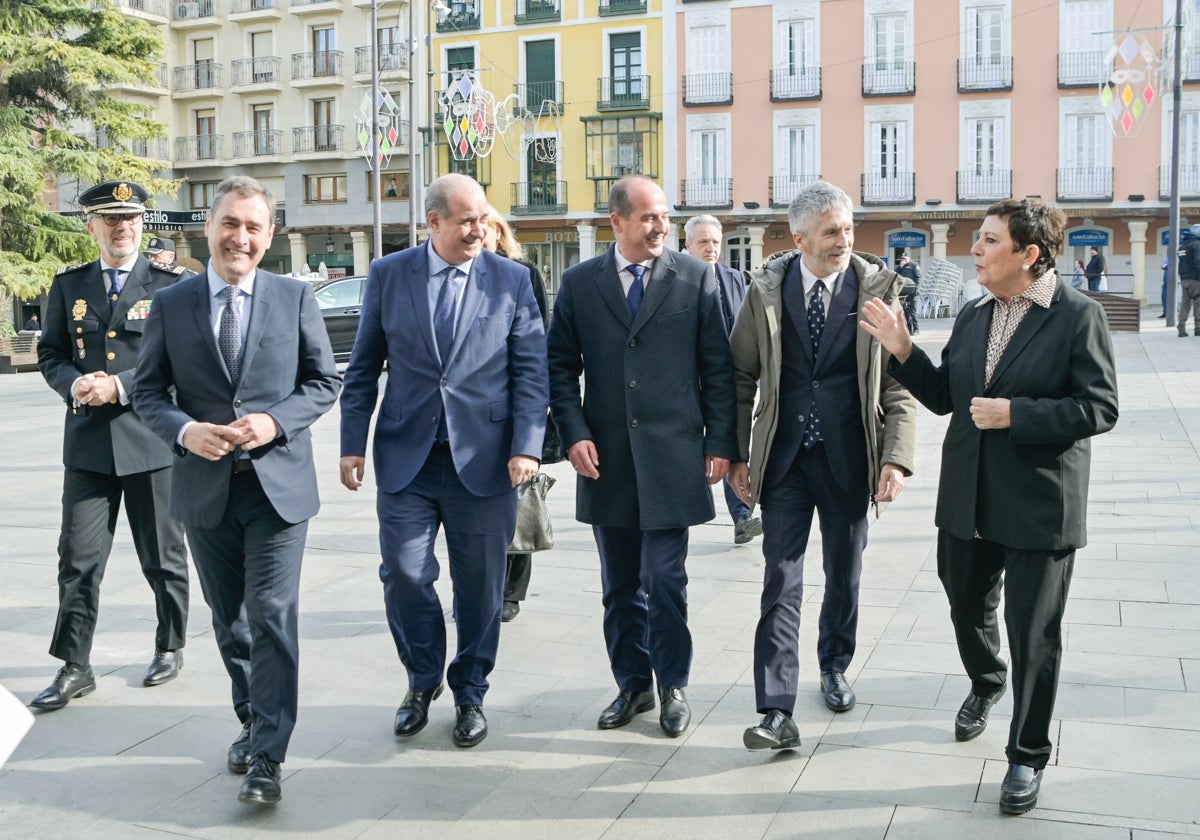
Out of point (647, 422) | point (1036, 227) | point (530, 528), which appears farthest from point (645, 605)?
point (1036, 227)

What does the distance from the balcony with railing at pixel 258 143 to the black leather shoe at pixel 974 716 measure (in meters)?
47.3

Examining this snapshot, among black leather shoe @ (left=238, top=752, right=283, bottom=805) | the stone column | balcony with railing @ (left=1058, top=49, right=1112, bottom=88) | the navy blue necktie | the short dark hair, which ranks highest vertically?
balcony with railing @ (left=1058, top=49, right=1112, bottom=88)

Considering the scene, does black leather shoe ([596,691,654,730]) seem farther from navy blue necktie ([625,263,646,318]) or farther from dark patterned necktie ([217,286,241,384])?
dark patterned necktie ([217,286,241,384])

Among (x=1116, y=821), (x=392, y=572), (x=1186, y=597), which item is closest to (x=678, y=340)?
(x=392, y=572)

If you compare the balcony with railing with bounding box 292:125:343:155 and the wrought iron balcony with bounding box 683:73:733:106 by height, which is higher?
the wrought iron balcony with bounding box 683:73:733:106

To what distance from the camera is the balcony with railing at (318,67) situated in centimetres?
4741

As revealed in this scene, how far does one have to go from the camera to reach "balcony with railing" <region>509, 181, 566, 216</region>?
45.4 metres

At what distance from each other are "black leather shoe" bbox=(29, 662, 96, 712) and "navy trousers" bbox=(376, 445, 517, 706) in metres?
1.27

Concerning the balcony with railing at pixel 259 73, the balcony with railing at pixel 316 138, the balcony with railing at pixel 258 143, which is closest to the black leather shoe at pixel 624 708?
the balcony with railing at pixel 316 138

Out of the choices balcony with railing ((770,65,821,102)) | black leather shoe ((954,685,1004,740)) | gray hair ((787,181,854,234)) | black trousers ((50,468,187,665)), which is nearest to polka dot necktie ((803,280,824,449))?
gray hair ((787,181,854,234))

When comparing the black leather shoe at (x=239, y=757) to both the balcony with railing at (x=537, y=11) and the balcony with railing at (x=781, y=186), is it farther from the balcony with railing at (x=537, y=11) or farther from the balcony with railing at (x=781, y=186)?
the balcony with railing at (x=537, y=11)

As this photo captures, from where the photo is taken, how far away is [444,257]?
449 centimetres

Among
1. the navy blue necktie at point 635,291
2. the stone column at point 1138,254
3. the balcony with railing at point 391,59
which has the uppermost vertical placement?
the balcony with railing at point 391,59

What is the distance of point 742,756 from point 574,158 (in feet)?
140
